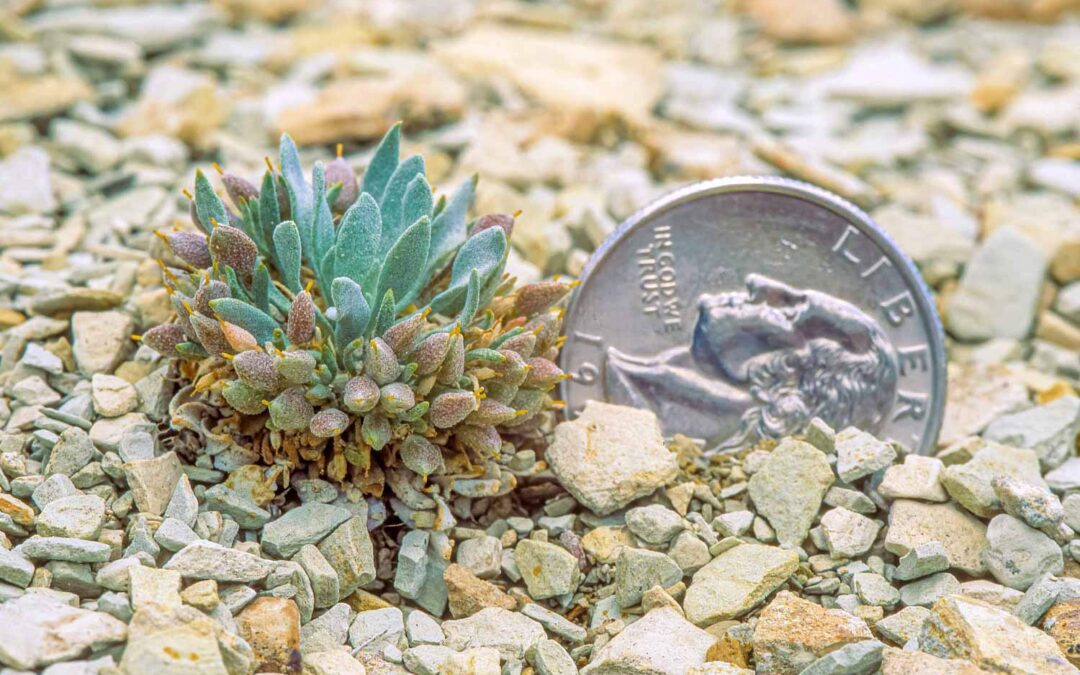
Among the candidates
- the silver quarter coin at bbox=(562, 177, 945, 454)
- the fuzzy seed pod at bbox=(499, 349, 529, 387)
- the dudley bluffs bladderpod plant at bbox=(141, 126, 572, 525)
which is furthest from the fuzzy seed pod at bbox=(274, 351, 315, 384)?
the silver quarter coin at bbox=(562, 177, 945, 454)

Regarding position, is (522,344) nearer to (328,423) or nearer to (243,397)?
(328,423)

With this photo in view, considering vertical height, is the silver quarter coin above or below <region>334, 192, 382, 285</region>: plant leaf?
below

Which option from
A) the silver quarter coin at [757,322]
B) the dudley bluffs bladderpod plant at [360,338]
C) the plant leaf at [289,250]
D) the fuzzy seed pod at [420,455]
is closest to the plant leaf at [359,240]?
the dudley bluffs bladderpod plant at [360,338]

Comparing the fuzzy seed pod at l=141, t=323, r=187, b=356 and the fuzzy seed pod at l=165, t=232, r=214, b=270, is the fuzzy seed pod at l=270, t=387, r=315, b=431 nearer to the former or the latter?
the fuzzy seed pod at l=141, t=323, r=187, b=356

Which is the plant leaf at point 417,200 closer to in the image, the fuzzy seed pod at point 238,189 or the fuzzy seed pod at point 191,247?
the fuzzy seed pod at point 238,189

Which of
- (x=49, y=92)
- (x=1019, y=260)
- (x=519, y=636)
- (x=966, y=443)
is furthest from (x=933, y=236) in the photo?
(x=49, y=92)

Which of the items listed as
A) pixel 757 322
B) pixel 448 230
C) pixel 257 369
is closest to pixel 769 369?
pixel 757 322
